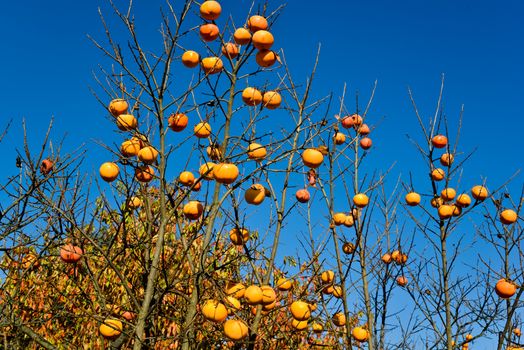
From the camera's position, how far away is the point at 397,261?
19.9 feet

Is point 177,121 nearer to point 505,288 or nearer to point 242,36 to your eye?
point 242,36

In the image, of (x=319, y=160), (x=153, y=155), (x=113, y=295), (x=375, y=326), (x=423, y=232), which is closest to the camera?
(x=153, y=155)

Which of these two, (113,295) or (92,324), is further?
(113,295)

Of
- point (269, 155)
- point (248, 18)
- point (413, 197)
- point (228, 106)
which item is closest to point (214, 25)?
point (248, 18)

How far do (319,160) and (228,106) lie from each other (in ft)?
2.76

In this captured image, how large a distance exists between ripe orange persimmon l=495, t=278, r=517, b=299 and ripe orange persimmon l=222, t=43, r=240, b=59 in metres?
3.57

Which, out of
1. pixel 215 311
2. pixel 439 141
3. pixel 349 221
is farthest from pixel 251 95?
pixel 439 141

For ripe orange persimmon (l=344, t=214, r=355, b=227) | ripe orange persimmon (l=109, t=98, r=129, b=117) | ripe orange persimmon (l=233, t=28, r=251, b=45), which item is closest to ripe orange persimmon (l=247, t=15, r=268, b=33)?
ripe orange persimmon (l=233, t=28, r=251, b=45)

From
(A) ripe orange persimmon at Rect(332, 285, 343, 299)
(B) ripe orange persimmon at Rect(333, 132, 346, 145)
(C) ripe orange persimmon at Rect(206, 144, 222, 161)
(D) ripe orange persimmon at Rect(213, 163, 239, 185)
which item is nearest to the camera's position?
(D) ripe orange persimmon at Rect(213, 163, 239, 185)

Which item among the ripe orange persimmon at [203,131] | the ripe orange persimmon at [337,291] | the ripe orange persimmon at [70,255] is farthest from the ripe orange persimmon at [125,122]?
the ripe orange persimmon at [337,291]

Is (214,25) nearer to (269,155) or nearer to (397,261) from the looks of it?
(269,155)

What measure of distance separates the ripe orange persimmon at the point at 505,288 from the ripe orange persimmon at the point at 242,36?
3.59 metres

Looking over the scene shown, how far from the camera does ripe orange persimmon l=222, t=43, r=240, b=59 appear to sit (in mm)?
3980

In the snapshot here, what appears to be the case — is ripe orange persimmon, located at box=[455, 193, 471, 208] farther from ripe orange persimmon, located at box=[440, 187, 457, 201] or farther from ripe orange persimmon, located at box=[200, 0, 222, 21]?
ripe orange persimmon, located at box=[200, 0, 222, 21]
